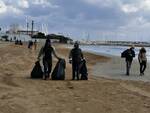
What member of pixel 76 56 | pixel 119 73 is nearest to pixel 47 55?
pixel 76 56

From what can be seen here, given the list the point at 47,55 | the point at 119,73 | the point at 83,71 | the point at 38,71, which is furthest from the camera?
the point at 119,73

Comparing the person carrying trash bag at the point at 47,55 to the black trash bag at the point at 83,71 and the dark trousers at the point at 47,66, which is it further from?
the black trash bag at the point at 83,71

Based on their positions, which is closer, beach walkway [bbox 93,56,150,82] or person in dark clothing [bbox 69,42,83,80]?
person in dark clothing [bbox 69,42,83,80]

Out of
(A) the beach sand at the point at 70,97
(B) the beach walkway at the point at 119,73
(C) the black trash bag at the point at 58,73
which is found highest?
(C) the black trash bag at the point at 58,73

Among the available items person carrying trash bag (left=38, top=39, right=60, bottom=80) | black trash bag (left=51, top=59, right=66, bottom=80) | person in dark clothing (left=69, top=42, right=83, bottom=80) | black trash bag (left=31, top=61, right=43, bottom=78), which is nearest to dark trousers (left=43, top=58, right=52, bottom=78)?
person carrying trash bag (left=38, top=39, right=60, bottom=80)

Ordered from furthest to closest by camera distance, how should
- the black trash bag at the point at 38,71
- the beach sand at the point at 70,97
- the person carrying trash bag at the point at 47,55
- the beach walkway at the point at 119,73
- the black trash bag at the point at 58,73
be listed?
the beach walkway at the point at 119,73, the black trash bag at the point at 38,71, the black trash bag at the point at 58,73, the person carrying trash bag at the point at 47,55, the beach sand at the point at 70,97

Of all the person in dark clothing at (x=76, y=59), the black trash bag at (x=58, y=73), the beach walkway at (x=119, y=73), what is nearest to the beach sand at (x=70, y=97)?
the black trash bag at (x=58, y=73)

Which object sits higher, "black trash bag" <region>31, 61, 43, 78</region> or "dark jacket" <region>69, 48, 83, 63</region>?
"dark jacket" <region>69, 48, 83, 63</region>

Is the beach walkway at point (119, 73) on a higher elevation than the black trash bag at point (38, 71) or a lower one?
lower

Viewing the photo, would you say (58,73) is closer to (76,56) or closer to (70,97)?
(76,56)

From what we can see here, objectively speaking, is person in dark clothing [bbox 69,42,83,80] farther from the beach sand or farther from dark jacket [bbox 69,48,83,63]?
the beach sand

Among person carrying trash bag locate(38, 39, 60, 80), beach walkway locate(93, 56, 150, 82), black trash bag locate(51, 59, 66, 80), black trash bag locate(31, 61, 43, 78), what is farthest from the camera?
beach walkway locate(93, 56, 150, 82)

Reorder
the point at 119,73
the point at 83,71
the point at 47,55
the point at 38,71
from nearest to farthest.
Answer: the point at 47,55, the point at 83,71, the point at 38,71, the point at 119,73

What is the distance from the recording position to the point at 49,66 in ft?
62.6
